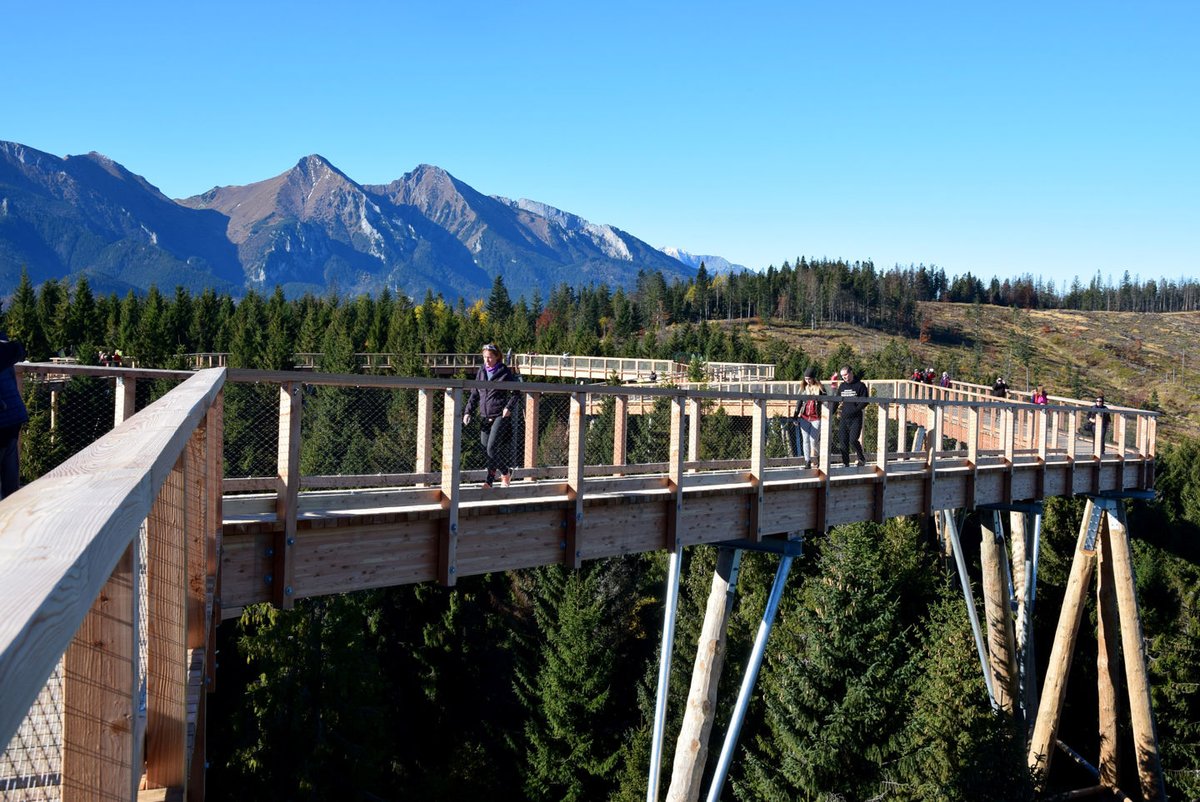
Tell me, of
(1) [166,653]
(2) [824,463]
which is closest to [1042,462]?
(2) [824,463]

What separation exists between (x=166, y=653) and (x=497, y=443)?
20.6ft

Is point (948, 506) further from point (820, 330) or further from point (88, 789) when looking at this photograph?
point (820, 330)

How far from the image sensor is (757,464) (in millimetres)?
10492

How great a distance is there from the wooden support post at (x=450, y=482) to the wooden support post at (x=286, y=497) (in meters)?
1.15

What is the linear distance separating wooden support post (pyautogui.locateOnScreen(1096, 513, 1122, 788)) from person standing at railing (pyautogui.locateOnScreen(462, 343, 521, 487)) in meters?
13.8

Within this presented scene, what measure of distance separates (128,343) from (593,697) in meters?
48.1

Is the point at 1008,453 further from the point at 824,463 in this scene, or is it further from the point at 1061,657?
the point at 824,463

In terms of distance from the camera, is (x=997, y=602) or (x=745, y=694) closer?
(x=745, y=694)

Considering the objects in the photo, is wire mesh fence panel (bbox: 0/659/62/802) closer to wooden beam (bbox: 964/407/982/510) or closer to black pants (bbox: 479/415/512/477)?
black pants (bbox: 479/415/512/477)

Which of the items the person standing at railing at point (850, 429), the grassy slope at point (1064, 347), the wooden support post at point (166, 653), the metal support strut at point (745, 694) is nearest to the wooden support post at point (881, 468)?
the person standing at railing at point (850, 429)

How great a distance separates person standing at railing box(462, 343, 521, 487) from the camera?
891cm

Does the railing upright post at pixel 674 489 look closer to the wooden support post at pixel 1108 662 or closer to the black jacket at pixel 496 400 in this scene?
the black jacket at pixel 496 400

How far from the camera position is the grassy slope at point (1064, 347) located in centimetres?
11719

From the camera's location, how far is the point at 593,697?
3438cm
